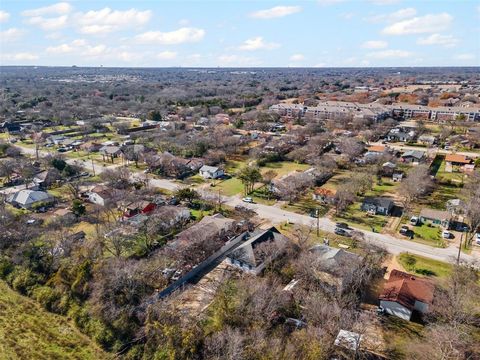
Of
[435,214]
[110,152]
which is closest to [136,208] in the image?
[110,152]

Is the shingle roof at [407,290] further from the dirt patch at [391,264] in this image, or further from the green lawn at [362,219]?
the green lawn at [362,219]

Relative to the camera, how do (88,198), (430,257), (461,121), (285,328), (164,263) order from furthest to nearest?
(461,121) → (88,198) → (430,257) → (164,263) → (285,328)

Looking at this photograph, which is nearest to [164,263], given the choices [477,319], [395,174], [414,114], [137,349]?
[137,349]

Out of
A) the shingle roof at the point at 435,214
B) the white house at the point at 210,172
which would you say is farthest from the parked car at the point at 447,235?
the white house at the point at 210,172

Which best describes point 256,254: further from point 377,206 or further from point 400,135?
point 400,135

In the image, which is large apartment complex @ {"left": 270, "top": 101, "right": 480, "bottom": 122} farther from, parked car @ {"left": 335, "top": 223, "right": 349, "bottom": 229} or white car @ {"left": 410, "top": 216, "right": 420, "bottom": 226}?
parked car @ {"left": 335, "top": 223, "right": 349, "bottom": 229}

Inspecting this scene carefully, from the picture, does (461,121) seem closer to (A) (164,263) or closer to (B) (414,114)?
(B) (414,114)
